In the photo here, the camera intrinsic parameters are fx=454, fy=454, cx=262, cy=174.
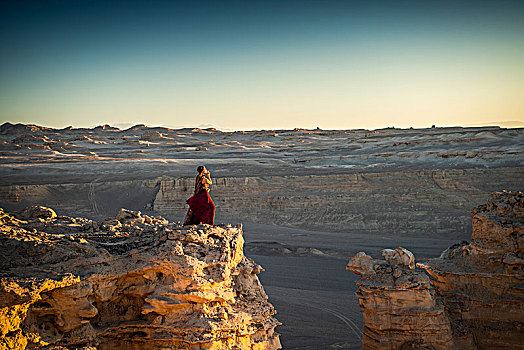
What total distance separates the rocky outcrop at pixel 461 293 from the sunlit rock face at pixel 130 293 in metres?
2.03

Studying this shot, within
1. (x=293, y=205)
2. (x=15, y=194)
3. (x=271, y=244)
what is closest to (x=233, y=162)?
(x=293, y=205)

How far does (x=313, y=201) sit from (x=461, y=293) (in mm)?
13866

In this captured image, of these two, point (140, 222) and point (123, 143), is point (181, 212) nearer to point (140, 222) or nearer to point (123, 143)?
point (140, 222)

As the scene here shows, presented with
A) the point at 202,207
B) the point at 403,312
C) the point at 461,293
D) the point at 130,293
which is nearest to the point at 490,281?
the point at 461,293

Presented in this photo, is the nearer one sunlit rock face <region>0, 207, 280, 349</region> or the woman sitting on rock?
sunlit rock face <region>0, 207, 280, 349</region>

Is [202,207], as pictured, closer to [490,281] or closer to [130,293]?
[130,293]

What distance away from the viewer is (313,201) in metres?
20.6

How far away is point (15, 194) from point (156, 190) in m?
6.32

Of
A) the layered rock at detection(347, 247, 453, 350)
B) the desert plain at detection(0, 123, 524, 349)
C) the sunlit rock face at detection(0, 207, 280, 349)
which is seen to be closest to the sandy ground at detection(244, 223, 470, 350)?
the desert plain at detection(0, 123, 524, 349)

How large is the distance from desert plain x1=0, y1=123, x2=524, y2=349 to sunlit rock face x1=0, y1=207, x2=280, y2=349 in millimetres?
3930

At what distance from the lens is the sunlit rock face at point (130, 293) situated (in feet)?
12.3

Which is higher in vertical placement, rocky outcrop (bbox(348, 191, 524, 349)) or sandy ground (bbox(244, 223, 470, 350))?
rocky outcrop (bbox(348, 191, 524, 349))

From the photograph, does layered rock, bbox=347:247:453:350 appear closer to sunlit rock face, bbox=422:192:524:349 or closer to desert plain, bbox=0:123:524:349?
sunlit rock face, bbox=422:192:524:349

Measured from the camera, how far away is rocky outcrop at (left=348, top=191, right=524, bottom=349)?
5.99 meters
